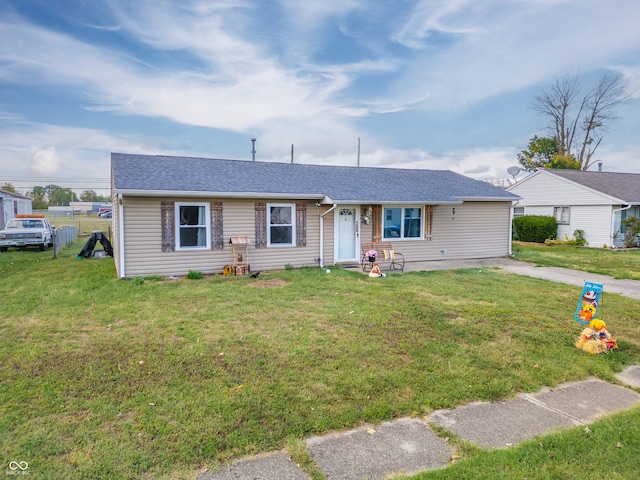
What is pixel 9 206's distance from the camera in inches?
1023

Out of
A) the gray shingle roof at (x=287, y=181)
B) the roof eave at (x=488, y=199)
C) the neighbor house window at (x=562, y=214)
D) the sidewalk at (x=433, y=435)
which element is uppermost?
the gray shingle roof at (x=287, y=181)

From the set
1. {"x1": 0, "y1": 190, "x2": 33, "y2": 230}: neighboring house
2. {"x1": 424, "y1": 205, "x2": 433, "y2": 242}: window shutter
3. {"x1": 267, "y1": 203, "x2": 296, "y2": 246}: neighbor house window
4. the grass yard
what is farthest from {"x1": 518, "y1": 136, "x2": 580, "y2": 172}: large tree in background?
{"x1": 0, "y1": 190, "x2": 33, "y2": 230}: neighboring house

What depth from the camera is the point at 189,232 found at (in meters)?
10.7

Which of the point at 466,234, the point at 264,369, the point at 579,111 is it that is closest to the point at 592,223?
the point at 466,234

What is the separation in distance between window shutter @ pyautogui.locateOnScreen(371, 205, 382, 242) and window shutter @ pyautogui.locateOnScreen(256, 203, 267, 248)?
3640 millimetres

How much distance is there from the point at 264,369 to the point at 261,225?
7368 mm

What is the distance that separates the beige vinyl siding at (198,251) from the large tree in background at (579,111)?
97.3 ft

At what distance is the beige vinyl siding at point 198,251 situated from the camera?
9.99m

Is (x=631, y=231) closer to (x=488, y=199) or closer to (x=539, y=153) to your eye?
(x=488, y=199)

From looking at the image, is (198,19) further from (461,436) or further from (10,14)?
(461,436)

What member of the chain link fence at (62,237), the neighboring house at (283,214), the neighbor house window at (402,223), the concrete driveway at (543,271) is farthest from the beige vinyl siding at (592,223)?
the chain link fence at (62,237)

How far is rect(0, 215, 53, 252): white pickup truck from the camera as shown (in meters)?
15.8

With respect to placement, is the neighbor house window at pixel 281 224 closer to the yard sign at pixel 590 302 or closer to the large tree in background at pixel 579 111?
the yard sign at pixel 590 302

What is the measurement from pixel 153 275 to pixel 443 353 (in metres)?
8.06
